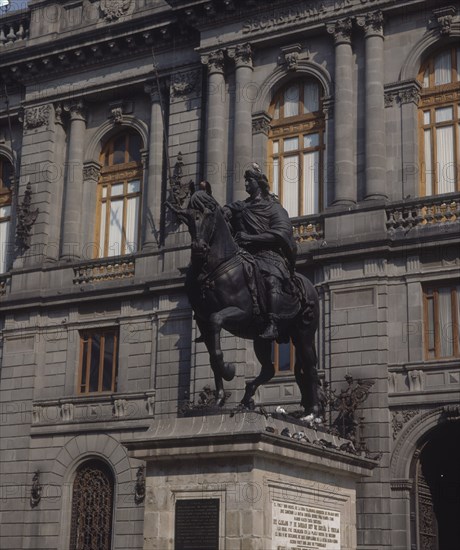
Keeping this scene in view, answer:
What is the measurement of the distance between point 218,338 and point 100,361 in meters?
19.2

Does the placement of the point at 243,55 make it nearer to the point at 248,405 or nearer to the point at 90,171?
the point at 90,171

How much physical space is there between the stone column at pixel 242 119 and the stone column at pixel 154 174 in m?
3.28

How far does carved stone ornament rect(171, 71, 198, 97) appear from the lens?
36.0 meters

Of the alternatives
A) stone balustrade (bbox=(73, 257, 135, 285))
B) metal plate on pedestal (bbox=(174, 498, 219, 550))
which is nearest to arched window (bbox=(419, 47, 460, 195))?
stone balustrade (bbox=(73, 257, 135, 285))

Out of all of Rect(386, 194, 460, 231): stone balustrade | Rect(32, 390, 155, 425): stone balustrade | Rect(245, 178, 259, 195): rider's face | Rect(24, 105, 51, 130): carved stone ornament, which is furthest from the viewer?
Rect(24, 105, 51, 130): carved stone ornament

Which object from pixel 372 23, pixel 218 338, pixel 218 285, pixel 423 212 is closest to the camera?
pixel 218 338

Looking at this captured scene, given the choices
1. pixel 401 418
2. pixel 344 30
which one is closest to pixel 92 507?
pixel 401 418

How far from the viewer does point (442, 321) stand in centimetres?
2930

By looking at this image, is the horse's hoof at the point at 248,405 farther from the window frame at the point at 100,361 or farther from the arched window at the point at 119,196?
the arched window at the point at 119,196

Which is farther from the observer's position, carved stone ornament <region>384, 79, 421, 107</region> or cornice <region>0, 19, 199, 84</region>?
cornice <region>0, 19, 199, 84</region>

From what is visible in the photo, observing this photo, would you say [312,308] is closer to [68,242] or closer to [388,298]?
[388,298]

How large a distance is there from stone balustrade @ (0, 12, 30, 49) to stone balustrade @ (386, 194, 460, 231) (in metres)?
18.0

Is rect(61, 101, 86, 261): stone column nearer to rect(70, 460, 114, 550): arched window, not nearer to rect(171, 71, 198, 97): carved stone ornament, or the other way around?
rect(171, 71, 198, 97): carved stone ornament

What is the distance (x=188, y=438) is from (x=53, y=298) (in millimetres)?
21510
